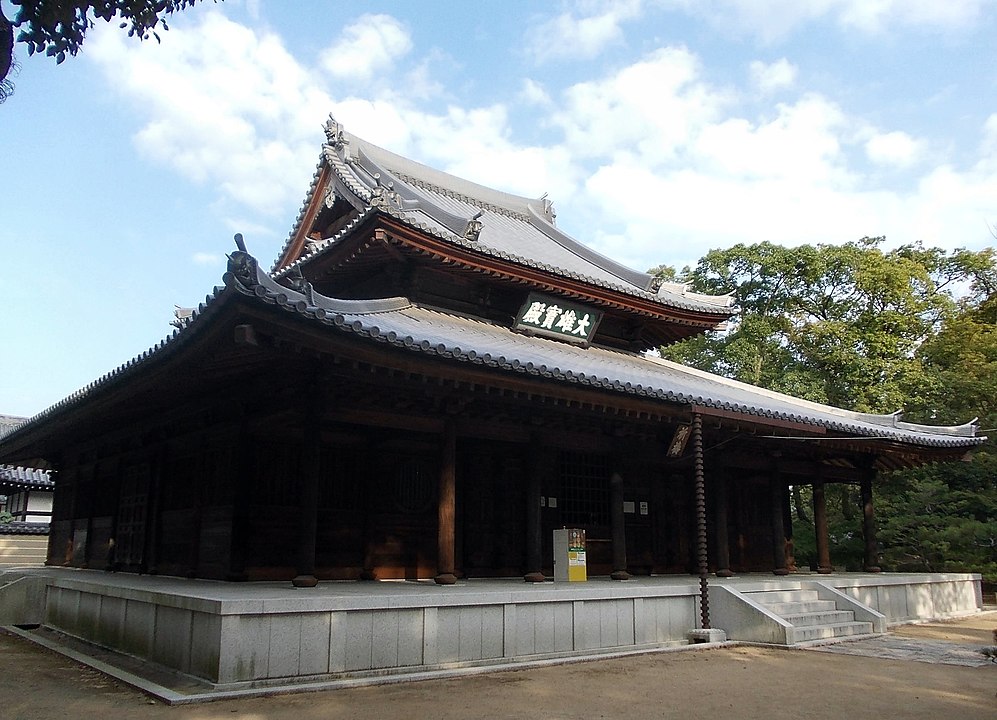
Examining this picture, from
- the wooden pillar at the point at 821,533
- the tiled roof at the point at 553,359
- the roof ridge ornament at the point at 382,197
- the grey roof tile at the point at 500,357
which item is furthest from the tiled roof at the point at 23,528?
the wooden pillar at the point at 821,533

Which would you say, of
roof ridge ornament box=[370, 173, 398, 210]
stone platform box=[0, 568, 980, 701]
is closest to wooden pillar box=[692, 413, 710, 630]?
stone platform box=[0, 568, 980, 701]

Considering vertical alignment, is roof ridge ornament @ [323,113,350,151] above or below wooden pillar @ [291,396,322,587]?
above

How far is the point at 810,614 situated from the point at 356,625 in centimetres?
901

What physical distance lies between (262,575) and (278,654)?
384 centimetres

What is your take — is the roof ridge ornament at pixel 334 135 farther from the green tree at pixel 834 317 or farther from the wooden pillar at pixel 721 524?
the green tree at pixel 834 317

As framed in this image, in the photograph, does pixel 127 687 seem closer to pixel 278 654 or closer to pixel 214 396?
pixel 278 654

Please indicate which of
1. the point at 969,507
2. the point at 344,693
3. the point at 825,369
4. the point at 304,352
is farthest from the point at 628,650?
the point at 825,369

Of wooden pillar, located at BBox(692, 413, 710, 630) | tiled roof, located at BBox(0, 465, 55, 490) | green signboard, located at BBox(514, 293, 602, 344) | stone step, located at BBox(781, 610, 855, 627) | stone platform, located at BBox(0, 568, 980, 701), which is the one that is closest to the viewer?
stone platform, located at BBox(0, 568, 980, 701)

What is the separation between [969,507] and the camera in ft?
87.2

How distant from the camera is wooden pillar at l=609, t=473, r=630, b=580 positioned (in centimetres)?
1504

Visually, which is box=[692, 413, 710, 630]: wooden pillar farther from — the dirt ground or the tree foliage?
the tree foliage

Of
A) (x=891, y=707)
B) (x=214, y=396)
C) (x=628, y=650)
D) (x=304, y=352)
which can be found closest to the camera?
(x=891, y=707)

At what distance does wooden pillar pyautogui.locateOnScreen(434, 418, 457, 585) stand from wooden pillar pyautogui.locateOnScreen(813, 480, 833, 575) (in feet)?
35.6

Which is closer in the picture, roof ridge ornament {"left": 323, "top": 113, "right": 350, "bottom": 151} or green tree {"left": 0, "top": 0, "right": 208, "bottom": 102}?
green tree {"left": 0, "top": 0, "right": 208, "bottom": 102}
